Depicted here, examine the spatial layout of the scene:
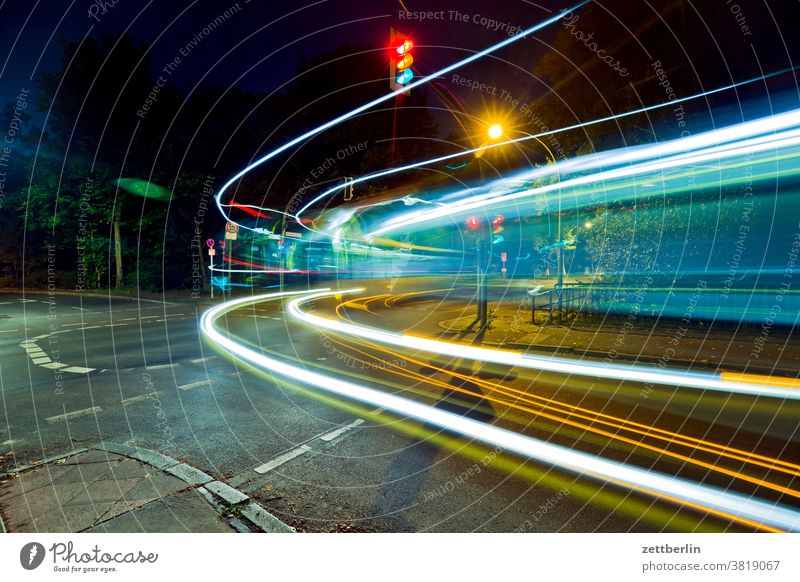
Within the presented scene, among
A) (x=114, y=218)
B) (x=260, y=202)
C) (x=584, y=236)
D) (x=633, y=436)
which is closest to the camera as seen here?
(x=633, y=436)

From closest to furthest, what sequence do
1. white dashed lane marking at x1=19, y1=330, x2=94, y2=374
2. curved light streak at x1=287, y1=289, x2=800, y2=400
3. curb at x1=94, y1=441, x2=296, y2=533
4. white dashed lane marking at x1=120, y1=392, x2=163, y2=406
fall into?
1. curb at x1=94, y1=441, x2=296, y2=533
2. white dashed lane marking at x1=120, y1=392, x2=163, y2=406
3. curved light streak at x1=287, y1=289, x2=800, y2=400
4. white dashed lane marking at x1=19, y1=330, x2=94, y2=374

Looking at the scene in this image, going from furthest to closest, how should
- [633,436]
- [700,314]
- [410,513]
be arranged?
[700,314], [633,436], [410,513]

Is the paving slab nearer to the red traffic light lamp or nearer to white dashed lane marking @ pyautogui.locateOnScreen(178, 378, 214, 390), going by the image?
white dashed lane marking @ pyautogui.locateOnScreen(178, 378, 214, 390)

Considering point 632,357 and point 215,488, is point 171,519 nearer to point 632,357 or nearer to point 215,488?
point 215,488

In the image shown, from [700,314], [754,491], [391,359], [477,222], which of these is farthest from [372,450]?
[700,314]

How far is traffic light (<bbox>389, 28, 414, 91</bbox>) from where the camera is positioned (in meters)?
8.04

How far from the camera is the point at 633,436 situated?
568 centimetres

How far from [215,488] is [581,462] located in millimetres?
4363

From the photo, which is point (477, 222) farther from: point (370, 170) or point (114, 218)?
point (114, 218)

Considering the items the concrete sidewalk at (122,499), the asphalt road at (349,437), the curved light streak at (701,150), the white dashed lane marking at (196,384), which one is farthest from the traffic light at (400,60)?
the concrete sidewalk at (122,499)

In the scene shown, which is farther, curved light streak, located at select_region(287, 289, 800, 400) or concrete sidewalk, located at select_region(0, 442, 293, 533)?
curved light streak, located at select_region(287, 289, 800, 400)

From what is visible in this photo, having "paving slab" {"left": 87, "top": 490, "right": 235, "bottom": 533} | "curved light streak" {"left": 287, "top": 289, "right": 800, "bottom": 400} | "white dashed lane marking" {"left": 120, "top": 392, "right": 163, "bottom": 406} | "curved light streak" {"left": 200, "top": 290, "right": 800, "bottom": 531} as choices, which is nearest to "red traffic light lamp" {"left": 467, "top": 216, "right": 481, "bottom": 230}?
"curved light streak" {"left": 287, "top": 289, "right": 800, "bottom": 400}

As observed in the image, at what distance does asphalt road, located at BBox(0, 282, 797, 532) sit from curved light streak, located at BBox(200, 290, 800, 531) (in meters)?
0.22

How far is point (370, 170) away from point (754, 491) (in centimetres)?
3724
